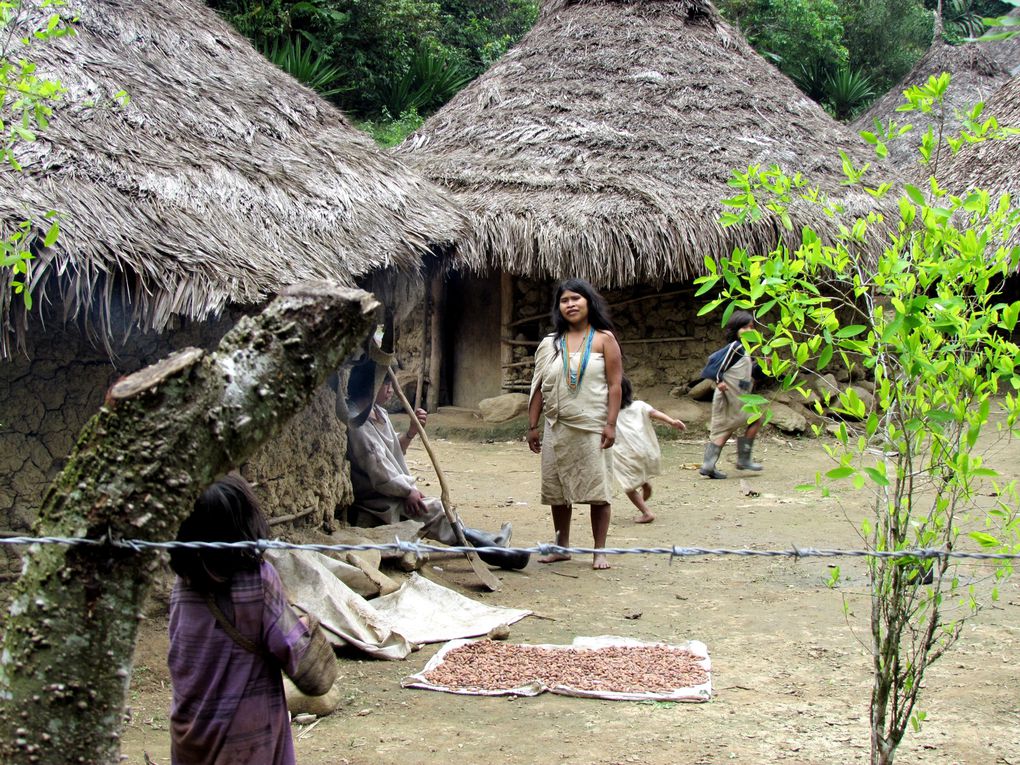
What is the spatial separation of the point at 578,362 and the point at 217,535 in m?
3.53

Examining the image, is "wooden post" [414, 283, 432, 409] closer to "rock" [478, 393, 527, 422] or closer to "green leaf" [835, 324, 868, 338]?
"rock" [478, 393, 527, 422]

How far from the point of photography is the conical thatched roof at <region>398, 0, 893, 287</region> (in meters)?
9.91

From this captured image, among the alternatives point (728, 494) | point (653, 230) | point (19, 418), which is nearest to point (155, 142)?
point (19, 418)

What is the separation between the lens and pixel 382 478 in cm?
584

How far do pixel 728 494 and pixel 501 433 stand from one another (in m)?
3.18

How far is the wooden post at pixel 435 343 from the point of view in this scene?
12.0m

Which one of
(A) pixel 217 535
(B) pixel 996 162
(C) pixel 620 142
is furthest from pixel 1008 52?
(A) pixel 217 535

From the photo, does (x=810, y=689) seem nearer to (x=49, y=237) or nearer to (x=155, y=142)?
(x=49, y=237)

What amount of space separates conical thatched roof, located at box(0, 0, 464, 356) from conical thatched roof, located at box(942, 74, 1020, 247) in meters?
8.03

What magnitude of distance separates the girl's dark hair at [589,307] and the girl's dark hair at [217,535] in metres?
3.51

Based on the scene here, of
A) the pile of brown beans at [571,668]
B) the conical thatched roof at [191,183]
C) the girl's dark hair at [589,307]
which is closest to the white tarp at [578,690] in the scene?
the pile of brown beans at [571,668]

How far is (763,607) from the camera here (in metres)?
5.04

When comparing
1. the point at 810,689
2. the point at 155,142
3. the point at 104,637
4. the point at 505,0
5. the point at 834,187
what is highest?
the point at 505,0

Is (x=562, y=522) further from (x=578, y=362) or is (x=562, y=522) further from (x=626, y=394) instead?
(x=626, y=394)
